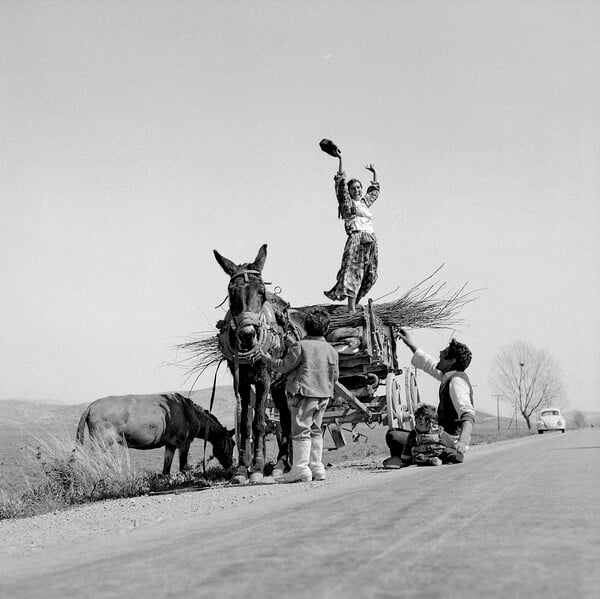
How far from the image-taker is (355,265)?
11.5 m

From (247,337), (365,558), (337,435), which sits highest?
(247,337)

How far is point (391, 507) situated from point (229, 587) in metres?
1.69

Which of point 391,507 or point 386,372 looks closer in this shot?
point 391,507

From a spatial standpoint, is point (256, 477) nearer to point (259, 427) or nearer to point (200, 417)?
point (259, 427)

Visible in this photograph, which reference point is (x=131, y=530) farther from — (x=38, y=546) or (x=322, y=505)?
(x=322, y=505)

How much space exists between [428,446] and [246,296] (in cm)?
276

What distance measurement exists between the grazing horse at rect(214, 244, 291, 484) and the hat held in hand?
3339 millimetres

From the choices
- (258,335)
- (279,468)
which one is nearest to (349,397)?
(279,468)

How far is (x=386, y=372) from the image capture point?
1170cm

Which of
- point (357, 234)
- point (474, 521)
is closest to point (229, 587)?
point (474, 521)

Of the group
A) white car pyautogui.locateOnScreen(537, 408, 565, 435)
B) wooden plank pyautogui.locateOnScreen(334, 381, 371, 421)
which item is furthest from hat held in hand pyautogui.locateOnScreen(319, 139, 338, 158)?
white car pyautogui.locateOnScreen(537, 408, 565, 435)

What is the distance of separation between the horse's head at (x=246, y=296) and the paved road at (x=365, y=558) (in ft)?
15.7

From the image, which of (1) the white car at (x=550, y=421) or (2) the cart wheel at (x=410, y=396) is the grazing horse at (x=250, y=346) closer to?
(2) the cart wheel at (x=410, y=396)

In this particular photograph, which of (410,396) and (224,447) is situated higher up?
(410,396)
